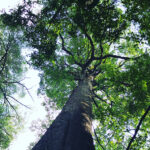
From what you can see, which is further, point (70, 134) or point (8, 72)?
point (8, 72)

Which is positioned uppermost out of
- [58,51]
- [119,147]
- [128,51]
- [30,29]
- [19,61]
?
[128,51]

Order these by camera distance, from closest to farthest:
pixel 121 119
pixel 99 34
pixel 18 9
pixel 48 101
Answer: pixel 99 34
pixel 18 9
pixel 121 119
pixel 48 101

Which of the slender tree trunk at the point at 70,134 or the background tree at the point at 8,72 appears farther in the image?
the background tree at the point at 8,72

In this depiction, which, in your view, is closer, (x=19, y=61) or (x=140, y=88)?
(x=140, y=88)

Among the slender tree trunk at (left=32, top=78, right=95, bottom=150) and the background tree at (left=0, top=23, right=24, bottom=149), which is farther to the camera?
the background tree at (left=0, top=23, right=24, bottom=149)

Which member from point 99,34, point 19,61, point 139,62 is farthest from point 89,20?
point 19,61

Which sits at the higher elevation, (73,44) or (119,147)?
(73,44)

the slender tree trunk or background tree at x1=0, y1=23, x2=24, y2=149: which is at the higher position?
background tree at x1=0, y1=23, x2=24, y2=149

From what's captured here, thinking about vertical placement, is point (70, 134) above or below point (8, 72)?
below

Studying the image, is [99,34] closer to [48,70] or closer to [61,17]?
[61,17]

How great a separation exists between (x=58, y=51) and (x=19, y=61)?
2.88 metres

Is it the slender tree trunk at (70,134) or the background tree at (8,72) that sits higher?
the background tree at (8,72)

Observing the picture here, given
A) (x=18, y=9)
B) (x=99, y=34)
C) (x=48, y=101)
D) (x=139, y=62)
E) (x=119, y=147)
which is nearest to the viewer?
(x=139, y=62)

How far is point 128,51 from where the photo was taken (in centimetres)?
956
